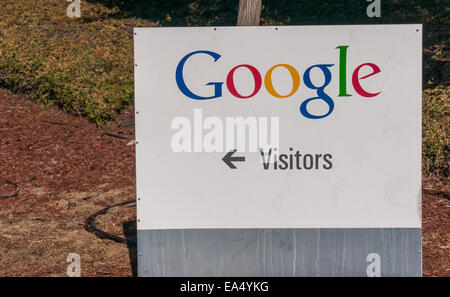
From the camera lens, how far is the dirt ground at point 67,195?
6.22m

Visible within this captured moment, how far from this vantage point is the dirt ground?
6223 millimetres

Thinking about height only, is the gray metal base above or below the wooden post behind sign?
below

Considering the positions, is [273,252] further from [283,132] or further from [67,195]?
[67,195]

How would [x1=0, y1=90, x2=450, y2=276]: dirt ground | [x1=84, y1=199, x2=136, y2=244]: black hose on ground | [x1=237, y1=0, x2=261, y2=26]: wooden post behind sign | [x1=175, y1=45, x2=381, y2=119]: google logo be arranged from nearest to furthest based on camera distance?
[x1=175, y1=45, x2=381, y2=119]: google logo, [x1=0, y1=90, x2=450, y2=276]: dirt ground, [x1=84, y1=199, x2=136, y2=244]: black hose on ground, [x1=237, y1=0, x2=261, y2=26]: wooden post behind sign

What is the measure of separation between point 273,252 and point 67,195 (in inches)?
183

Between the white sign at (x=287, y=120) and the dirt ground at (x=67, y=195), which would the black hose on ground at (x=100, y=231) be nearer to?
the dirt ground at (x=67, y=195)

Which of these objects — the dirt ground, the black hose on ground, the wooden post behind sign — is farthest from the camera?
the wooden post behind sign

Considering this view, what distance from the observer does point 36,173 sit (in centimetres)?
948

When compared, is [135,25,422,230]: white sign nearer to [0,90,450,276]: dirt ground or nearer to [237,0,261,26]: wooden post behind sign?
A: [0,90,450,276]: dirt ground

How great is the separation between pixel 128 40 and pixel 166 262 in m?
10.1

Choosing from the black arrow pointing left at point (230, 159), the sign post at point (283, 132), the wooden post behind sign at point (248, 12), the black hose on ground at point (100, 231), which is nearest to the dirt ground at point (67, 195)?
the black hose on ground at point (100, 231)

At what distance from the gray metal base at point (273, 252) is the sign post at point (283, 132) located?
0.02m

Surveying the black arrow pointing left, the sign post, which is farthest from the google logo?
the black arrow pointing left

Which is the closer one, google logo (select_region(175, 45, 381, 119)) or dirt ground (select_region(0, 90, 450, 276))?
google logo (select_region(175, 45, 381, 119))
